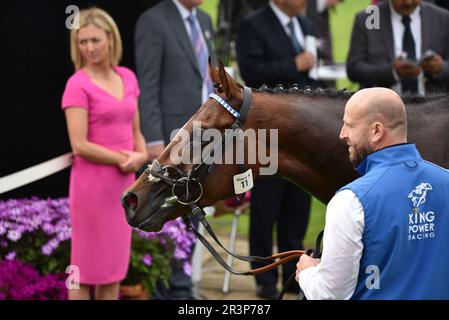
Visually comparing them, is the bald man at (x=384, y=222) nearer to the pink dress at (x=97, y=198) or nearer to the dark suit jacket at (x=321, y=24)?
the pink dress at (x=97, y=198)

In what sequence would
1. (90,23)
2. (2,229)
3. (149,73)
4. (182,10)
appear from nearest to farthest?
(2,229) → (90,23) → (149,73) → (182,10)

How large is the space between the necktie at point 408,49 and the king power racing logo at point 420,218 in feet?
12.3

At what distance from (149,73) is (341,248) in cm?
358

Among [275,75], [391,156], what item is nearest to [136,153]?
[275,75]

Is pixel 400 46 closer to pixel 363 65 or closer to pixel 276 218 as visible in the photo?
pixel 363 65

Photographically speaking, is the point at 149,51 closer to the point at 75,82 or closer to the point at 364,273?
the point at 75,82

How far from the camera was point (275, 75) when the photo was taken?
654cm

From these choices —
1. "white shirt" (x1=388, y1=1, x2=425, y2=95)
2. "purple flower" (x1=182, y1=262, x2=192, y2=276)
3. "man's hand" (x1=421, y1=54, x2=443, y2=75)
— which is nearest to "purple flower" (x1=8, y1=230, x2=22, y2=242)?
"purple flower" (x1=182, y1=262, x2=192, y2=276)

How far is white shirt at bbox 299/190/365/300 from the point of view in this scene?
2.61m

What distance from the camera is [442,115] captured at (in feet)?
12.7

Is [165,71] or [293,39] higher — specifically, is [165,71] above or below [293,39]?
below

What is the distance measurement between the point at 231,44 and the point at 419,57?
326cm

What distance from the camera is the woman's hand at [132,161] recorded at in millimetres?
5246
